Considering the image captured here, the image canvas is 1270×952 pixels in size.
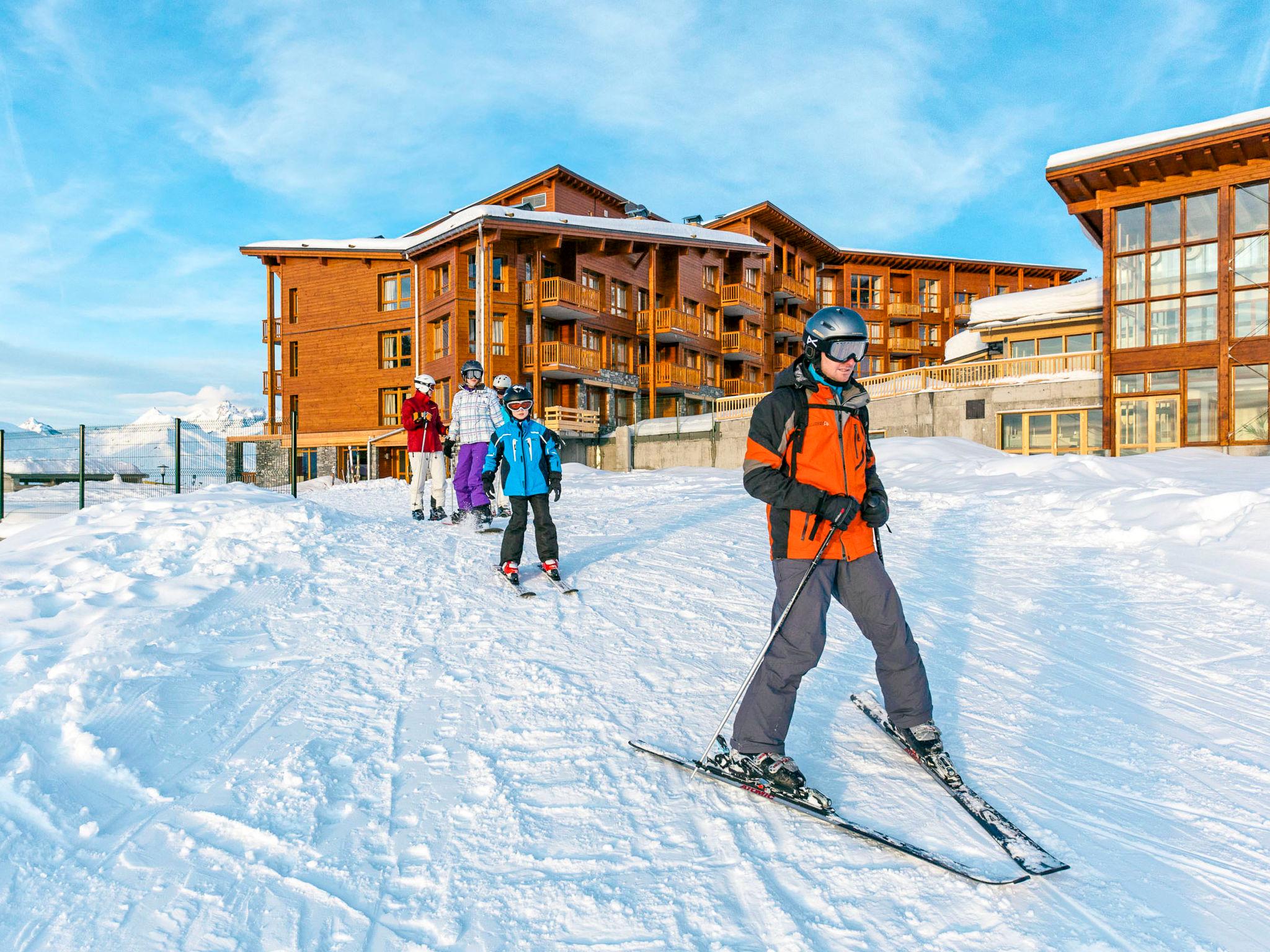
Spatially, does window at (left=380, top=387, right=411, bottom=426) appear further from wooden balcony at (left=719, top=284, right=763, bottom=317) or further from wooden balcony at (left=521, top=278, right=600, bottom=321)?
wooden balcony at (left=719, top=284, right=763, bottom=317)

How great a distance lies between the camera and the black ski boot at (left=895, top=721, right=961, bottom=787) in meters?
3.12

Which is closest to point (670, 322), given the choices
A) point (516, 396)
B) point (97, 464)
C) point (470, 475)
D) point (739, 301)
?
point (739, 301)

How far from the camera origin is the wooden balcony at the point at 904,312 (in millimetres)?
44188

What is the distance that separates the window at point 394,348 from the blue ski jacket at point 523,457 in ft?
83.8

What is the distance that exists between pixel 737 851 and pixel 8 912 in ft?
7.44

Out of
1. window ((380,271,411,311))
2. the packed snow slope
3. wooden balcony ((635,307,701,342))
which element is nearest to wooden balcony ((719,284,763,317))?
wooden balcony ((635,307,701,342))

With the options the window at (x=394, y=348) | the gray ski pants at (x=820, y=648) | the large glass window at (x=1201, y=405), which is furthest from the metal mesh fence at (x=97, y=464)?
the large glass window at (x=1201, y=405)

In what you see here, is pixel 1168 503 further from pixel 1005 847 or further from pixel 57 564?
pixel 57 564

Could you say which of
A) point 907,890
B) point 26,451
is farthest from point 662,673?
point 26,451

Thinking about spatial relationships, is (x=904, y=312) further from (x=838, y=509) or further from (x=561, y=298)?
(x=838, y=509)

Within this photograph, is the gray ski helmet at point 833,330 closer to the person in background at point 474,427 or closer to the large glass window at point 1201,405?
the person in background at point 474,427

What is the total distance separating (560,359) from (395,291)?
345 inches

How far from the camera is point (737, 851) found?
2.70 meters

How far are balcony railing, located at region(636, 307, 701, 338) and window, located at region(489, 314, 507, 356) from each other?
20.3 feet
